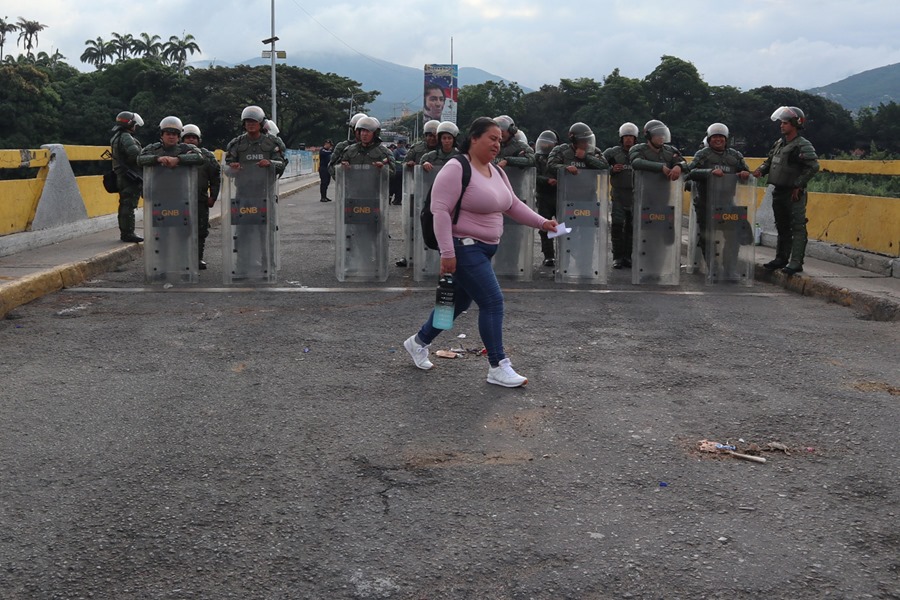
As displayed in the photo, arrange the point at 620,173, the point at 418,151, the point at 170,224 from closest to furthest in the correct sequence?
the point at 170,224 → the point at 418,151 → the point at 620,173

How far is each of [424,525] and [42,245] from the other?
10068mm

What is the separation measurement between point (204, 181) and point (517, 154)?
3611 millimetres

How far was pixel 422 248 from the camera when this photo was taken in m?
10.5

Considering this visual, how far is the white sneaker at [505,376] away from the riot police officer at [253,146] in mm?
5072

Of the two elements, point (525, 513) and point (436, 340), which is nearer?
point (525, 513)

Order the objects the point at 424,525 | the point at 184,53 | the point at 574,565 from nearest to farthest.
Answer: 1. the point at 574,565
2. the point at 424,525
3. the point at 184,53

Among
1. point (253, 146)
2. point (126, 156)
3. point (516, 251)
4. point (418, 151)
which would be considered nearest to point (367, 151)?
point (418, 151)

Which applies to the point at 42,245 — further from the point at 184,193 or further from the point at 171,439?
the point at 171,439

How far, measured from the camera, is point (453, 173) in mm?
5887

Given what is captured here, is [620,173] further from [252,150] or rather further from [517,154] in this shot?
[252,150]

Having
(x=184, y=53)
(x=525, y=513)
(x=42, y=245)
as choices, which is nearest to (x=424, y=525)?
(x=525, y=513)

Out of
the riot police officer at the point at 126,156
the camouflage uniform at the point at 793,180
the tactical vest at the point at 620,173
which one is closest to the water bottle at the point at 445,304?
the camouflage uniform at the point at 793,180

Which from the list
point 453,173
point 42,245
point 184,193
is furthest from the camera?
point 42,245

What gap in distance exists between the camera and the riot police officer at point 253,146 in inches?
406
